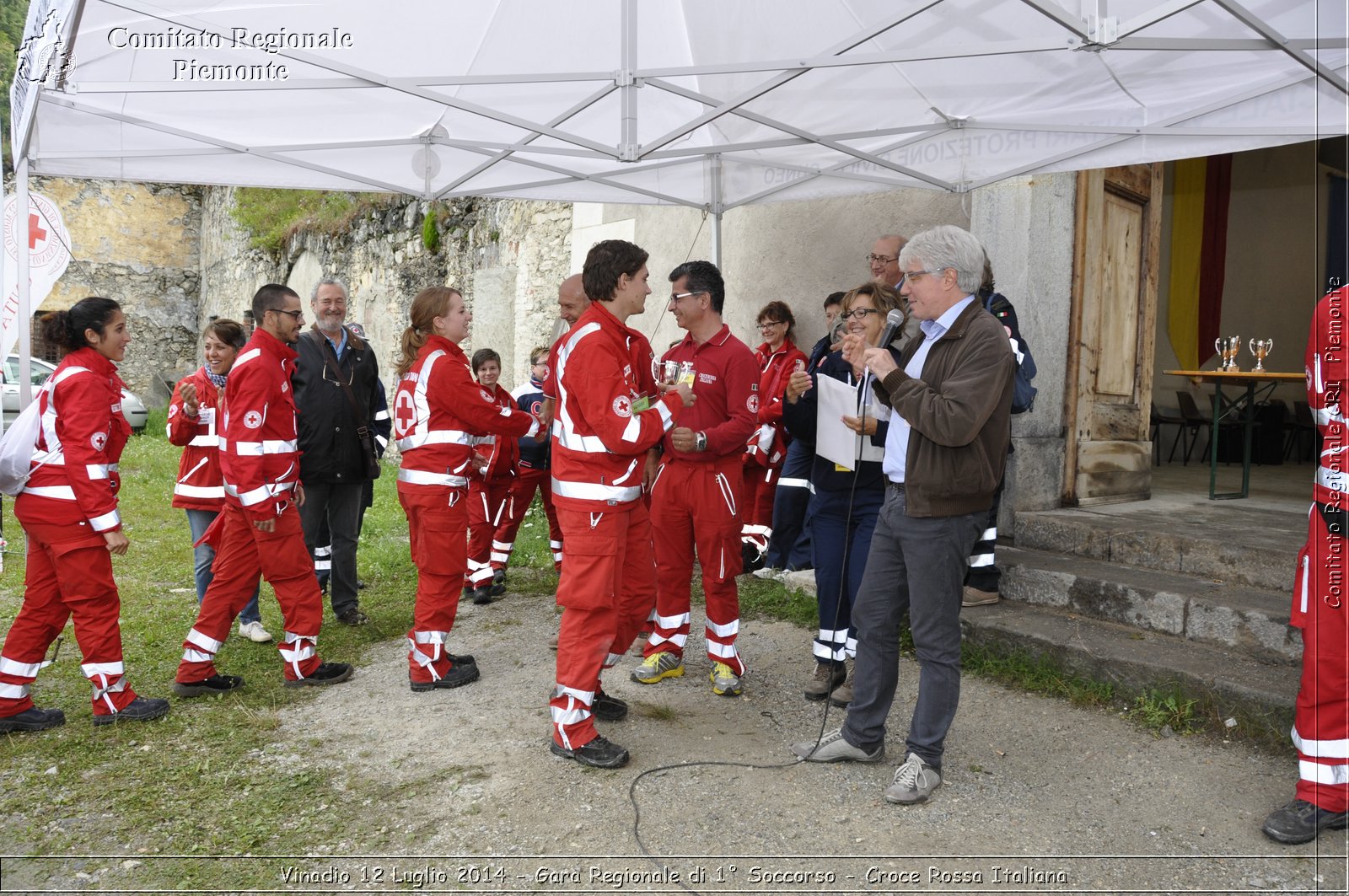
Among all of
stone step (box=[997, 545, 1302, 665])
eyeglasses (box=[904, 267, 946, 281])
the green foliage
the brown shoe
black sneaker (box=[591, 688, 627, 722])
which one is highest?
the green foliage

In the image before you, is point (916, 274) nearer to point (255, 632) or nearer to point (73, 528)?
point (73, 528)

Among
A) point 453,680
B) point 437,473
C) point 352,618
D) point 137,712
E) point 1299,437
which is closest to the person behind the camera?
point 137,712

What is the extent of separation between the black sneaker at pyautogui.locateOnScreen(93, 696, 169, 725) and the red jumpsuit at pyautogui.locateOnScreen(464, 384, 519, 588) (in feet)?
7.61

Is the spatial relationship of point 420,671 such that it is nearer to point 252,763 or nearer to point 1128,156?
point 252,763

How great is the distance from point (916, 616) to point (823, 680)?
132 cm

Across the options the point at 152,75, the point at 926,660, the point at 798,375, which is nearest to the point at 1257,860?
the point at 926,660

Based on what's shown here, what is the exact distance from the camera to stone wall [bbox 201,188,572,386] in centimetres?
1043

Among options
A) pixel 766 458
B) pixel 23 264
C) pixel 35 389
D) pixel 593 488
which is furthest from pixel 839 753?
pixel 35 389

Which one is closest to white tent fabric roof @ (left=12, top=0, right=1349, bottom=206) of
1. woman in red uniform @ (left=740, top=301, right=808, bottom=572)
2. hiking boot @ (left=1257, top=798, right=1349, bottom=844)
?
woman in red uniform @ (left=740, top=301, right=808, bottom=572)

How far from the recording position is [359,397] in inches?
238

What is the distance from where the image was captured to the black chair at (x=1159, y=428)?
35.3 feet

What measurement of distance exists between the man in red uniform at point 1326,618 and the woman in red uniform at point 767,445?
3384 mm

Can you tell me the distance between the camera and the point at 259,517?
14.5 feet

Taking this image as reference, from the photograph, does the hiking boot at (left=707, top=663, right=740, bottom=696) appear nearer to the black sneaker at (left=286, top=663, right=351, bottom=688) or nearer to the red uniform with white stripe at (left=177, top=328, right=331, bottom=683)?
the black sneaker at (left=286, top=663, right=351, bottom=688)
